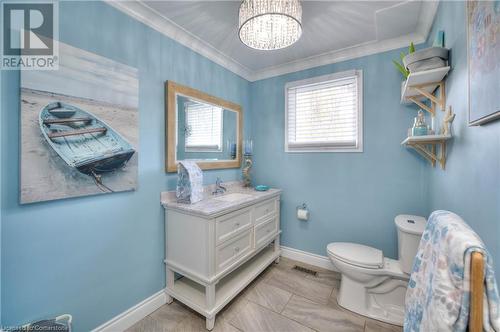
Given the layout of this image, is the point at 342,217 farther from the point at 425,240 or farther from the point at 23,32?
the point at 23,32

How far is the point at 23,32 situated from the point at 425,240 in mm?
2279

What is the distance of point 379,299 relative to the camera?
1.70 meters

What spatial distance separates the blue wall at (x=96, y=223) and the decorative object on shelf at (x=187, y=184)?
0.45 feet

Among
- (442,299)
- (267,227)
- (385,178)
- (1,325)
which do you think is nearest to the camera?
(442,299)

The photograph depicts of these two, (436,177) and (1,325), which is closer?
(1,325)

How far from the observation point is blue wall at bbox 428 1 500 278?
0.75 m

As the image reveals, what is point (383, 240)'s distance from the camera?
208 cm

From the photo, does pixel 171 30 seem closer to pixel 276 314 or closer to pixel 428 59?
pixel 428 59

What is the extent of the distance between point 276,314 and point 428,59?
6.97 feet

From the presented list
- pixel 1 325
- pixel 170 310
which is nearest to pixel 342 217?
pixel 170 310

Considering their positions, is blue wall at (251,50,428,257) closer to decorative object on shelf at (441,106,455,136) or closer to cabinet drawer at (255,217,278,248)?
cabinet drawer at (255,217,278,248)

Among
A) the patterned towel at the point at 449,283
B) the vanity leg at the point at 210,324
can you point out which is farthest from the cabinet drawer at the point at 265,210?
the patterned towel at the point at 449,283

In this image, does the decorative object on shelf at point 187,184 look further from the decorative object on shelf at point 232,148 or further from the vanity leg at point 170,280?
the decorative object on shelf at point 232,148

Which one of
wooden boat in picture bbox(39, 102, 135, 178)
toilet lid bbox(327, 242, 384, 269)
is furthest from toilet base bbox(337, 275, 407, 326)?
wooden boat in picture bbox(39, 102, 135, 178)
